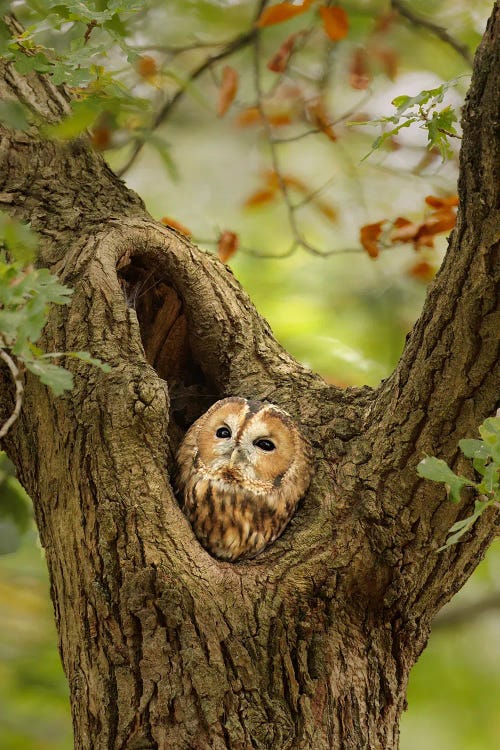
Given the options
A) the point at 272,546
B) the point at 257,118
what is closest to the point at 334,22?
the point at 257,118

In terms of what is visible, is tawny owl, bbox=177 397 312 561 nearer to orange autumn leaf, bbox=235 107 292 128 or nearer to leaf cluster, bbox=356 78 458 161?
leaf cluster, bbox=356 78 458 161

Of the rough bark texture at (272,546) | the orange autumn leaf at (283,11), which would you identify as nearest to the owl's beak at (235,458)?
the rough bark texture at (272,546)

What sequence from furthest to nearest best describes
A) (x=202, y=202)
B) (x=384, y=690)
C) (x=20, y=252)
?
(x=202, y=202) → (x=384, y=690) → (x=20, y=252)

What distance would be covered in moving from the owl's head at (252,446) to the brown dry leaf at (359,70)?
86.0 inches

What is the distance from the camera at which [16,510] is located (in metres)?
2.96

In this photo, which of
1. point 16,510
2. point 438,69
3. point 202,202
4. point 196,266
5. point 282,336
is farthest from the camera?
point 202,202

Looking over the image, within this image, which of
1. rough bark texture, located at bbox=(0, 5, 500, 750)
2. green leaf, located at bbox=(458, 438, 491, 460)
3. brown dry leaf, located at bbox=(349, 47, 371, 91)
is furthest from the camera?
brown dry leaf, located at bbox=(349, 47, 371, 91)

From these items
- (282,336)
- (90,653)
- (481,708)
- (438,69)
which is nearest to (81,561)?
→ (90,653)

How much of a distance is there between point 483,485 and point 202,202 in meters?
4.51

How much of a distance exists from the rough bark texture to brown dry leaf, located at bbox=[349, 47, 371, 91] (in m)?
2.10

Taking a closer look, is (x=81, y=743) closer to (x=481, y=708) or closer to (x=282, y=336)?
(x=282, y=336)

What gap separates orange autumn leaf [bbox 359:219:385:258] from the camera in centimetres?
317

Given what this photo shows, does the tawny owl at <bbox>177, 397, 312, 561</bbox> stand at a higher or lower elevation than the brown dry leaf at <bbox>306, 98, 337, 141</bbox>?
lower

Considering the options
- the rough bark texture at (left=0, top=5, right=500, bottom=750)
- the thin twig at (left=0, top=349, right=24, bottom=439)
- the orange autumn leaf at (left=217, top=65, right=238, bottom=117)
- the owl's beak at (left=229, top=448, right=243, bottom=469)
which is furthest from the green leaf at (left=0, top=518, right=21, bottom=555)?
the orange autumn leaf at (left=217, top=65, right=238, bottom=117)
